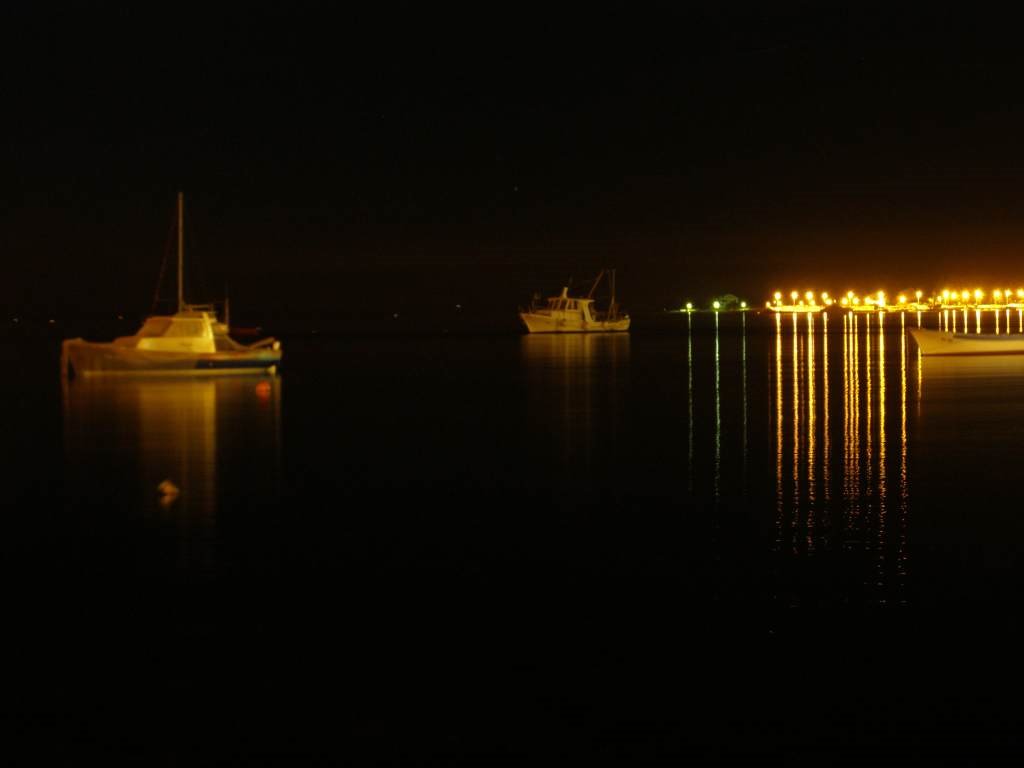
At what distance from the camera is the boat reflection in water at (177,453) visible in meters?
16.9

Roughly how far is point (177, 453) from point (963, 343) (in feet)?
126

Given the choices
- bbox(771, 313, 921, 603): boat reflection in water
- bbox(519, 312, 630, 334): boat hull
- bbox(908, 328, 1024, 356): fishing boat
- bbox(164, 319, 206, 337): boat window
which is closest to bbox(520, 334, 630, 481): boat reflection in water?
bbox(771, 313, 921, 603): boat reflection in water

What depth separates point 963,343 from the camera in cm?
5384

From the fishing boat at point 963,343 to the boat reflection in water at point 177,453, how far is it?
1054 inches

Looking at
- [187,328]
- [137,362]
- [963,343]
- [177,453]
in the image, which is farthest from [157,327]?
[963,343]

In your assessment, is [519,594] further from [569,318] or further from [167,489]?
[569,318]

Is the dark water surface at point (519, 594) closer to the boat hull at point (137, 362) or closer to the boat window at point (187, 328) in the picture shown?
the boat hull at point (137, 362)

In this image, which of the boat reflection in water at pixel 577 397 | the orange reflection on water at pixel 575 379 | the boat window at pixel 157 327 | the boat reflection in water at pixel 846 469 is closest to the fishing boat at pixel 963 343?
the boat reflection in water at pixel 846 469

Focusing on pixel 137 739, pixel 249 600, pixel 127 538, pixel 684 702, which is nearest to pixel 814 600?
pixel 684 702

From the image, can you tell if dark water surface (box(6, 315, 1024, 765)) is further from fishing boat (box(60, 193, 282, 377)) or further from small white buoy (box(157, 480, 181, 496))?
fishing boat (box(60, 193, 282, 377))

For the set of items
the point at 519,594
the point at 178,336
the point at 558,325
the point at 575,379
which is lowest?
the point at 519,594

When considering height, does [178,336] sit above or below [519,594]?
above

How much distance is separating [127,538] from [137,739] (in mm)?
6946

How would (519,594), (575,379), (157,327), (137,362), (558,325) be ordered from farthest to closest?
1. (558,325)
2. (157,327)
3. (137,362)
4. (575,379)
5. (519,594)
